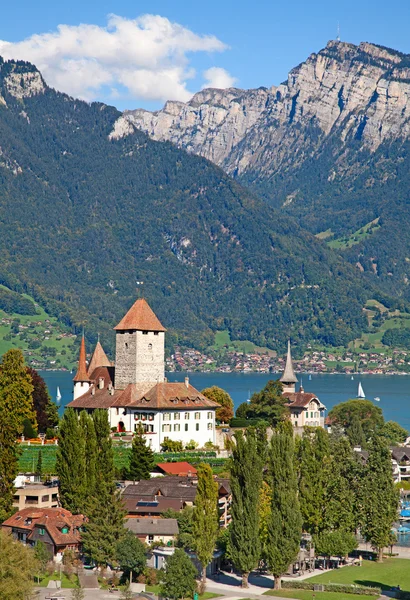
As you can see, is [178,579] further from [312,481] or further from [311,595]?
[312,481]

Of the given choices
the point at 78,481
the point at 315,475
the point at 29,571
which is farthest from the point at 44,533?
the point at 315,475

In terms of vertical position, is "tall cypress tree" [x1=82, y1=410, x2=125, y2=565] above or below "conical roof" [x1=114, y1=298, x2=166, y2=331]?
below

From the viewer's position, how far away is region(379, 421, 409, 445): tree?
17175cm

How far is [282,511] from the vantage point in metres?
90.1

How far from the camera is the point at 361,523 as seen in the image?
10056 centimetres

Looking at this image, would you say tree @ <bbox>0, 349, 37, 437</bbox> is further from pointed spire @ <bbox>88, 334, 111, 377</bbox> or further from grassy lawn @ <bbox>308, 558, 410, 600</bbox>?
grassy lawn @ <bbox>308, 558, 410, 600</bbox>

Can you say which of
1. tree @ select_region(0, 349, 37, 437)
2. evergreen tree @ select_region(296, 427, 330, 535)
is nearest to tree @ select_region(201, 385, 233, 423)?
tree @ select_region(0, 349, 37, 437)

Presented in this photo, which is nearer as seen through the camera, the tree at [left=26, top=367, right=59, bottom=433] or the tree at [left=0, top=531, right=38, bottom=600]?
the tree at [left=0, top=531, right=38, bottom=600]

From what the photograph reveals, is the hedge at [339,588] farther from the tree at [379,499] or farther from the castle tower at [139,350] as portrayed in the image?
the castle tower at [139,350]

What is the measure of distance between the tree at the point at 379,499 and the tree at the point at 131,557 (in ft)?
62.5

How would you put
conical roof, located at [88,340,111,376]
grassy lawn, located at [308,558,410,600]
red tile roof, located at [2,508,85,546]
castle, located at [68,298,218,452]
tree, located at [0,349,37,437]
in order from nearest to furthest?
grassy lawn, located at [308,558,410,600]
red tile roof, located at [2,508,85,546]
tree, located at [0,349,37,437]
castle, located at [68,298,218,452]
conical roof, located at [88,340,111,376]

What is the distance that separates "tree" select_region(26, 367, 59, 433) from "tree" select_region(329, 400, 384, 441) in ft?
166

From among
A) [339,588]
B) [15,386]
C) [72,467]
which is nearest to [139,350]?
[15,386]

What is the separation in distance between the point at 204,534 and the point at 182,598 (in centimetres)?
726
